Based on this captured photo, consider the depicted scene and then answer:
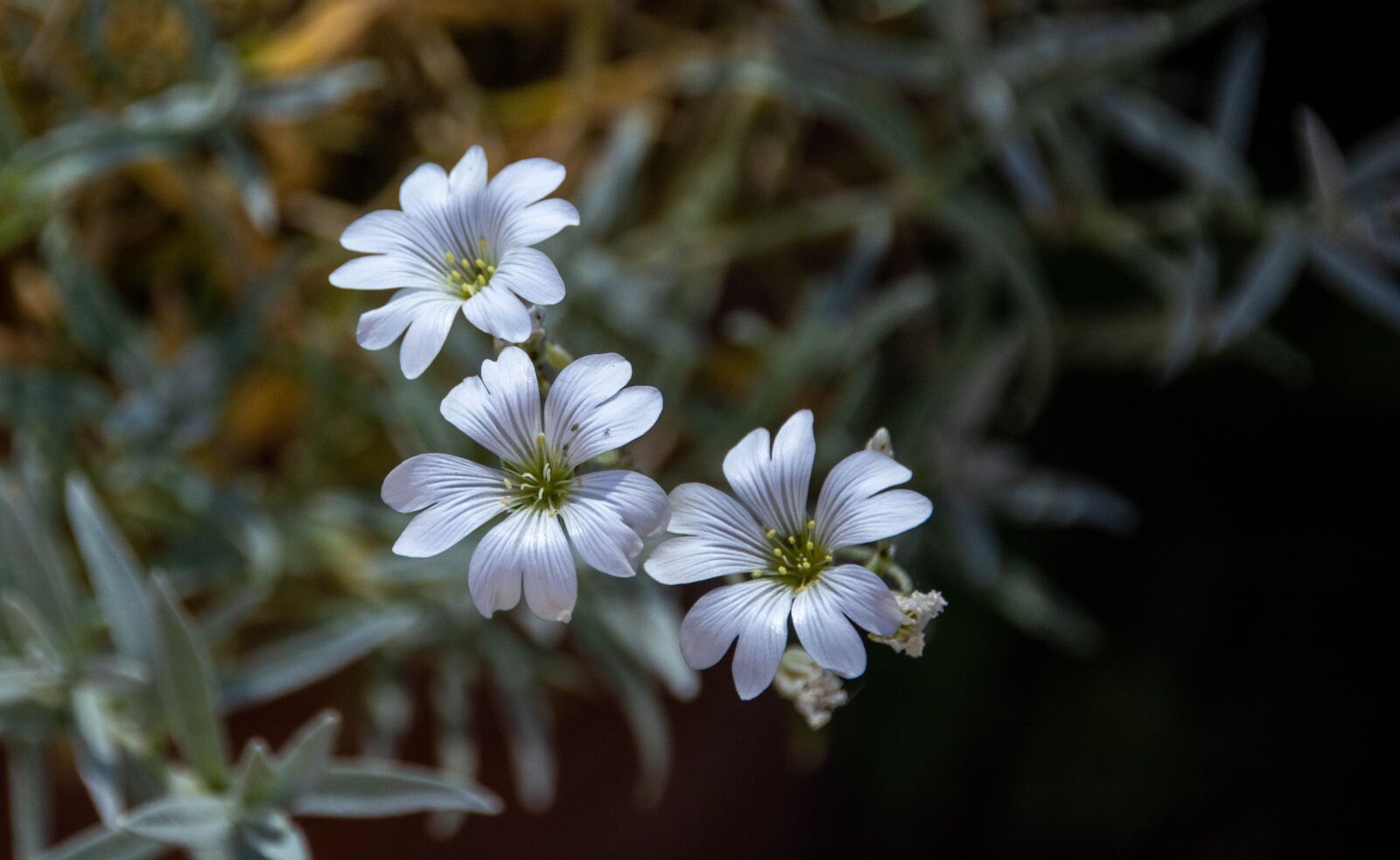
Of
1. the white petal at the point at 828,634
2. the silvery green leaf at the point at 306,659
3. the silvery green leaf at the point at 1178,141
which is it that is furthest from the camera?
the silvery green leaf at the point at 1178,141

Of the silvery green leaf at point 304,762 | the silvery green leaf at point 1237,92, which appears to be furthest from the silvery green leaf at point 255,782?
the silvery green leaf at point 1237,92

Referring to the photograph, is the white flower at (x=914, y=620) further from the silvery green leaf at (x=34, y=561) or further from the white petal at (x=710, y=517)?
the silvery green leaf at (x=34, y=561)


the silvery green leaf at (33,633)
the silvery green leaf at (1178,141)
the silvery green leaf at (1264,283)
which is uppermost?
the silvery green leaf at (1178,141)

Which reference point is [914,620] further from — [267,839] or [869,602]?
[267,839]

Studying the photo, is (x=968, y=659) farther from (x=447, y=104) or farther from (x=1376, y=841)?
(x=447, y=104)

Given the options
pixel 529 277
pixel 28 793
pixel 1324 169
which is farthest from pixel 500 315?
pixel 1324 169

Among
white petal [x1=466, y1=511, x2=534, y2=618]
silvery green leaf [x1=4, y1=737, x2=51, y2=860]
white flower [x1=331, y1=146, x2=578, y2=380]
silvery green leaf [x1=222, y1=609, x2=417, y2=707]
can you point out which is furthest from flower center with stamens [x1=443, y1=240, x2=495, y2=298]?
silvery green leaf [x1=4, y1=737, x2=51, y2=860]

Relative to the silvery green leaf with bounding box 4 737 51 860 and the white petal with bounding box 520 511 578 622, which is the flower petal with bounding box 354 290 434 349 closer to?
the white petal with bounding box 520 511 578 622
